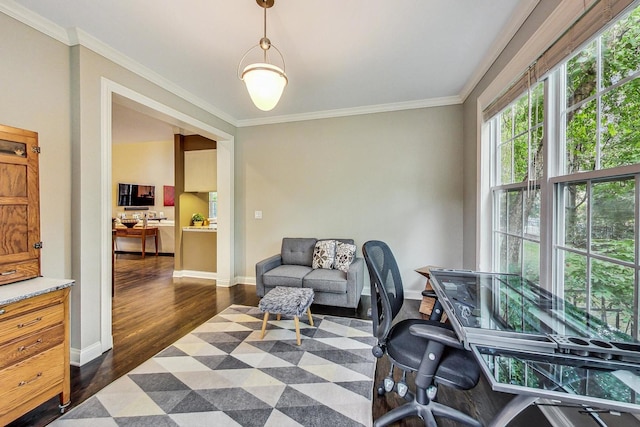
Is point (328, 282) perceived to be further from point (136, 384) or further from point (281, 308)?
point (136, 384)

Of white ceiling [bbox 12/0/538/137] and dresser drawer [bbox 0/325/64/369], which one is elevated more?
white ceiling [bbox 12/0/538/137]

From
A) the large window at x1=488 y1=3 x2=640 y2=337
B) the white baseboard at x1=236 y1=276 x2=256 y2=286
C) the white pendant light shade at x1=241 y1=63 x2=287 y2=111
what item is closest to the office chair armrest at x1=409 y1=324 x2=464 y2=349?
the large window at x1=488 y1=3 x2=640 y2=337

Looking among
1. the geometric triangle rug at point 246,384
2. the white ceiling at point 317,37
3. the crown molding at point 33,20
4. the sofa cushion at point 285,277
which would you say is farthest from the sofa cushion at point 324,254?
the crown molding at point 33,20

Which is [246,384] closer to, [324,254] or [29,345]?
[29,345]

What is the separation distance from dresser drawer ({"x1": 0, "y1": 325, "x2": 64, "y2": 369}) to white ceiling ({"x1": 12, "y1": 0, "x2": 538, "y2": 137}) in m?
2.20

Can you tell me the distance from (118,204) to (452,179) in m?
7.85

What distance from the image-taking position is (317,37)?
6.99ft

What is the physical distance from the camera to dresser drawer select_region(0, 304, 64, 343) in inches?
54.0

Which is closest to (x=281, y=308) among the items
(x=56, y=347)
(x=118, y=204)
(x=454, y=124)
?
(x=56, y=347)

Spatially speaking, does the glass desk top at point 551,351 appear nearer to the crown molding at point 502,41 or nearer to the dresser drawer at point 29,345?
the crown molding at point 502,41

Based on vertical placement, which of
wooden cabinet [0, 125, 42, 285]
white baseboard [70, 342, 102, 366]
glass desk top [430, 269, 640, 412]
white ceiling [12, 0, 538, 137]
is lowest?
white baseboard [70, 342, 102, 366]

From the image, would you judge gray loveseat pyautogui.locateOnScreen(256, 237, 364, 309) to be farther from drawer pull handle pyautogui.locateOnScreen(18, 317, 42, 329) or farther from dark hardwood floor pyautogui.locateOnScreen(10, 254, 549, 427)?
drawer pull handle pyautogui.locateOnScreen(18, 317, 42, 329)

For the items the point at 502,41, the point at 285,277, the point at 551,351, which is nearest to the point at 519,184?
the point at 502,41

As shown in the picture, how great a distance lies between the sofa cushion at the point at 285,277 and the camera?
312 centimetres
